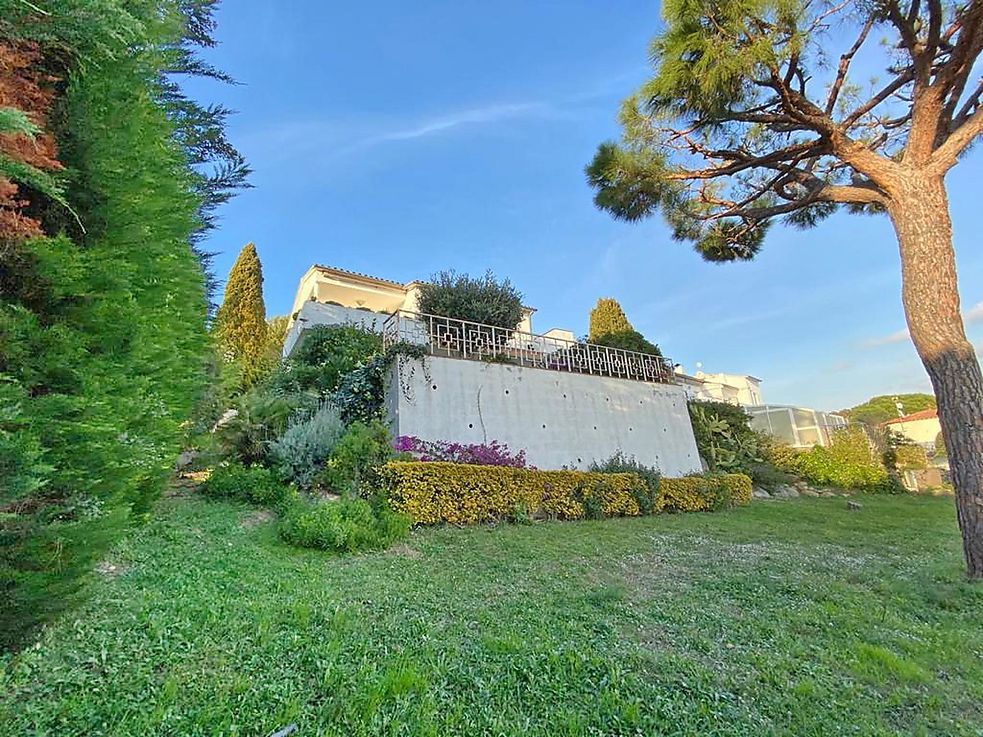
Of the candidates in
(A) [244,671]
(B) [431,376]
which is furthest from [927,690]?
(B) [431,376]

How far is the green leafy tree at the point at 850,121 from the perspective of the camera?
507cm

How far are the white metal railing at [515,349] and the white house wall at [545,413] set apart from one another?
28 cm

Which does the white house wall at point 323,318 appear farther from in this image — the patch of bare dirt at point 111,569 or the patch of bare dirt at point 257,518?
the patch of bare dirt at point 111,569

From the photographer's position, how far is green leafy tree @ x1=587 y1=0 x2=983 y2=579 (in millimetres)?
5074

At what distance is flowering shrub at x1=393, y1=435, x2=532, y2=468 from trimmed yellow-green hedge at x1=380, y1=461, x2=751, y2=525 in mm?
670

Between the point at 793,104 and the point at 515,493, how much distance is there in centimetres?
683

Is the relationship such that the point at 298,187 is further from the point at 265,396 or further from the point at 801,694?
the point at 801,694

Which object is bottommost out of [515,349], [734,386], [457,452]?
[457,452]

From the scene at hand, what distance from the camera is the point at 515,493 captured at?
25.8 ft

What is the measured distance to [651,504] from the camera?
9.66 meters

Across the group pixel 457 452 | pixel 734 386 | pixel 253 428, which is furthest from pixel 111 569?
pixel 734 386

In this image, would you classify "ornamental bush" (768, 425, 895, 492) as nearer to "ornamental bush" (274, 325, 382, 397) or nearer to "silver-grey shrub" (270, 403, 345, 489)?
"ornamental bush" (274, 325, 382, 397)

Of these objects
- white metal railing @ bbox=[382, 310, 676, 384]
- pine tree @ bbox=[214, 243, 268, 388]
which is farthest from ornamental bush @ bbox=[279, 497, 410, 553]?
pine tree @ bbox=[214, 243, 268, 388]

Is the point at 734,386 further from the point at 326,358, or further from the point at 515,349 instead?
the point at 326,358
